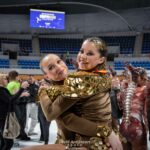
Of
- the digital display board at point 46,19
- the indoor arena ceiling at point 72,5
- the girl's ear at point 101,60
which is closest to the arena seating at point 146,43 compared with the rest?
the indoor arena ceiling at point 72,5

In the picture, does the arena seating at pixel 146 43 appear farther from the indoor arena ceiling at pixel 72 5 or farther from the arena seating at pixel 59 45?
the arena seating at pixel 59 45

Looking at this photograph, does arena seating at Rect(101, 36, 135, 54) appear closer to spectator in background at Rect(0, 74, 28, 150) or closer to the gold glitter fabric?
spectator in background at Rect(0, 74, 28, 150)

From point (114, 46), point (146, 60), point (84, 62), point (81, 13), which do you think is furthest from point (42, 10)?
point (84, 62)

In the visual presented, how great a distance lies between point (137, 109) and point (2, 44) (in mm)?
21004

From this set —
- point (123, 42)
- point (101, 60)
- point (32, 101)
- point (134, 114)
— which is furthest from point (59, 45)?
point (101, 60)

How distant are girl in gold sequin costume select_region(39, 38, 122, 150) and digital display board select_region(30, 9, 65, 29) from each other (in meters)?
21.9

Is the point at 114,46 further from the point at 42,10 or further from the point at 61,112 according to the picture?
the point at 61,112

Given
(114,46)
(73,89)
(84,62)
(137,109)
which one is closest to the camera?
(73,89)

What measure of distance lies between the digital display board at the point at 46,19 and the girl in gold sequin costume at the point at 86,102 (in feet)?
71.9

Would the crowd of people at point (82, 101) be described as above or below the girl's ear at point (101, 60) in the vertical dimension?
below

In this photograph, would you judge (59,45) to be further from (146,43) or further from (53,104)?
(53,104)

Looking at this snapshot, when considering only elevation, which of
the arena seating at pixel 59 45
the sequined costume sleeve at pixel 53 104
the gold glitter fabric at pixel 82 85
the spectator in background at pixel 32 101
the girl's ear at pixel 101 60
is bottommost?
the spectator in background at pixel 32 101

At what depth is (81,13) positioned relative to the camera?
25.0 meters

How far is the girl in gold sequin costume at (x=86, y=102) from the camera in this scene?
5.74 feet
